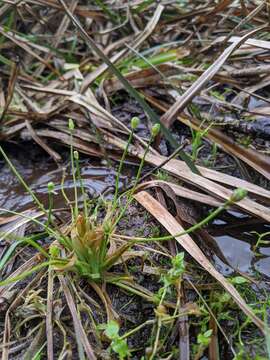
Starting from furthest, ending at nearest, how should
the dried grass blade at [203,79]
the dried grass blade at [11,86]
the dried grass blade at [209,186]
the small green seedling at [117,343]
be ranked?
the dried grass blade at [11,86] → the dried grass blade at [203,79] → the dried grass blade at [209,186] → the small green seedling at [117,343]

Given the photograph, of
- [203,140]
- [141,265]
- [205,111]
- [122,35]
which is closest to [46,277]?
[141,265]

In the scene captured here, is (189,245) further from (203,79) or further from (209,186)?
(203,79)

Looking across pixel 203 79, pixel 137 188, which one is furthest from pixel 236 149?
pixel 137 188

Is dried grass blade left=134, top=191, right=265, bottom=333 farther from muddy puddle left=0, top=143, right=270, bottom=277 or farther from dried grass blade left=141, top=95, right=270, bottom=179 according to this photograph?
dried grass blade left=141, top=95, right=270, bottom=179

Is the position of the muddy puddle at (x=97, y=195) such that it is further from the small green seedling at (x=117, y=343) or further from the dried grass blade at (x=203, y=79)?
the small green seedling at (x=117, y=343)

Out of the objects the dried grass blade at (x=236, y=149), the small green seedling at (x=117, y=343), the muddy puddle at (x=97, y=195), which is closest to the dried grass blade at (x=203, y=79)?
the dried grass blade at (x=236, y=149)

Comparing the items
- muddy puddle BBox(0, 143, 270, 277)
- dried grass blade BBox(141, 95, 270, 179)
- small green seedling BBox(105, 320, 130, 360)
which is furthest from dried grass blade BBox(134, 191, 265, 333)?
dried grass blade BBox(141, 95, 270, 179)
